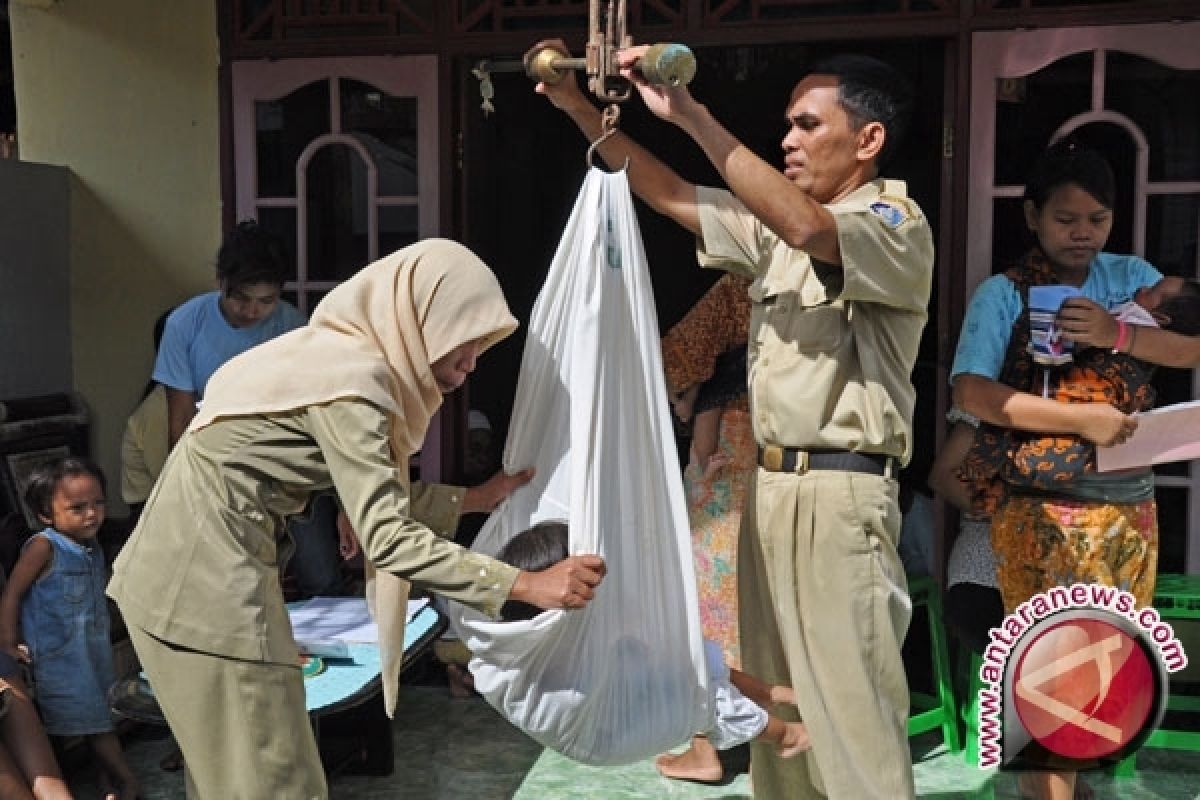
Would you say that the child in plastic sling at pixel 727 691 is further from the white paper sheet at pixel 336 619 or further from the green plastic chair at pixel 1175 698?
the green plastic chair at pixel 1175 698

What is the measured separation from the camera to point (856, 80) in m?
2.29

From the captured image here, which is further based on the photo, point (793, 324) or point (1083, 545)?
point (1083, 545)

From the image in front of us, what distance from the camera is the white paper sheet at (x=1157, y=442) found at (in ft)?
9.11

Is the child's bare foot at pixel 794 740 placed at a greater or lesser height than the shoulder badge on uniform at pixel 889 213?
lesser

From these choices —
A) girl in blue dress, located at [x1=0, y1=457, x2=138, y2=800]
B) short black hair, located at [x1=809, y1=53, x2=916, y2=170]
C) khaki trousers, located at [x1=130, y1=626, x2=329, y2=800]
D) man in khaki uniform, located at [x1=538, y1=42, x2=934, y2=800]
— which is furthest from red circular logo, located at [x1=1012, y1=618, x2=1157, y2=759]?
girl in blue dress, located at [x1=0, y1=457, x2=138, y2=800]

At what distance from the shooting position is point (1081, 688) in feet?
9.71

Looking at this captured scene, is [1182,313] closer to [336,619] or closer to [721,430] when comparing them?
[721,430]

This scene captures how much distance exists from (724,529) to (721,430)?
0.26 metres

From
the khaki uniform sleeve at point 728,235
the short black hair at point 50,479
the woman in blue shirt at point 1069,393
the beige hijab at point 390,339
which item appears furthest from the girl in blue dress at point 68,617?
the woman in blue shirt at point 1069,393

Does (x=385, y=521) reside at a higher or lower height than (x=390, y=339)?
lower

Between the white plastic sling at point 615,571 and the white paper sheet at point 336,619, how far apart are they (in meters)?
0.86

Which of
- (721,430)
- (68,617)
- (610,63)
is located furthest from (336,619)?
(610,63)

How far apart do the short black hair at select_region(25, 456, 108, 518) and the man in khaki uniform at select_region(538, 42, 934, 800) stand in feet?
5.46

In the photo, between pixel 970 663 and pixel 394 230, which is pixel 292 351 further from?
pixel 970 663
